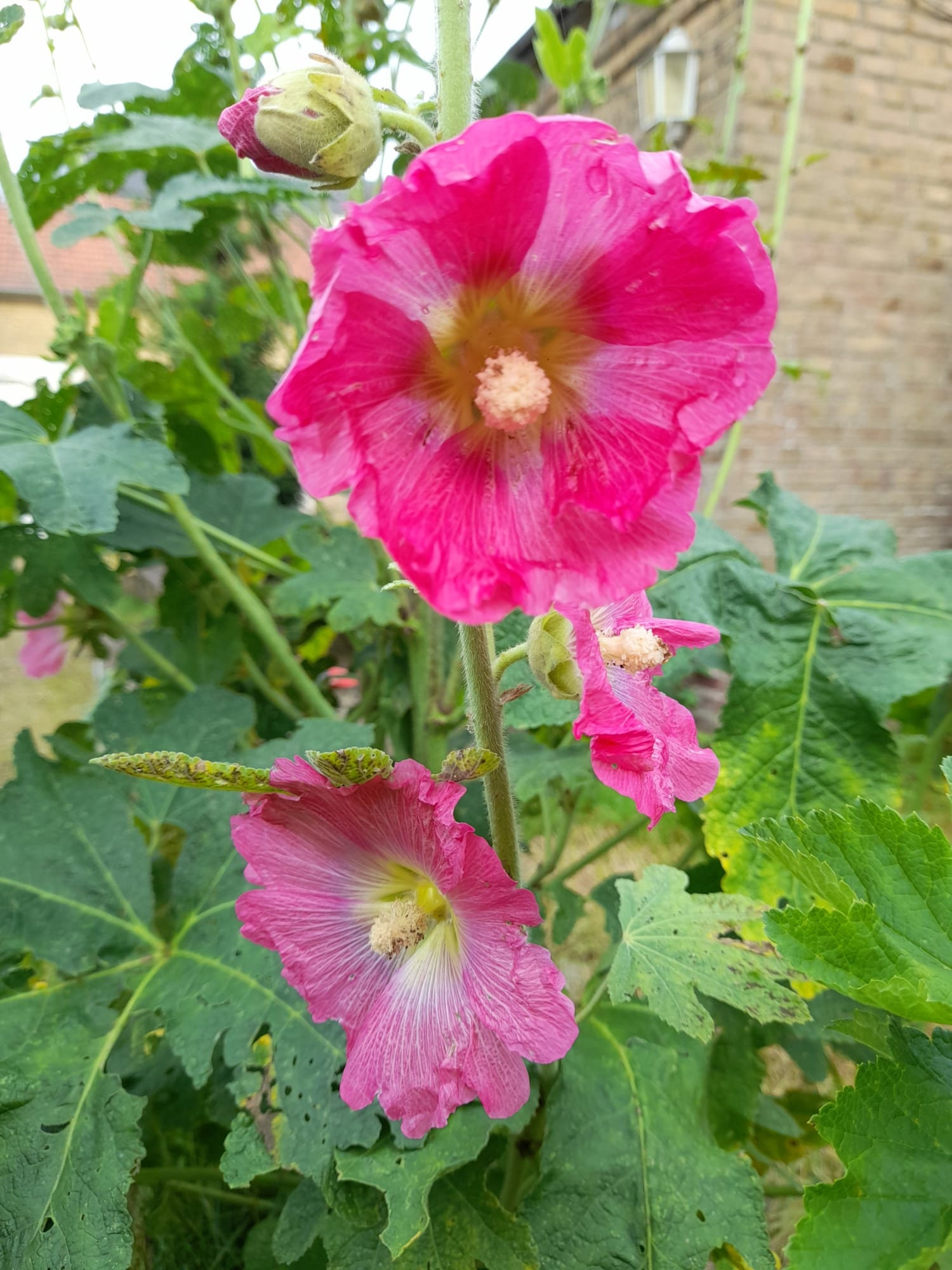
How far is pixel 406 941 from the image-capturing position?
58 centimetres

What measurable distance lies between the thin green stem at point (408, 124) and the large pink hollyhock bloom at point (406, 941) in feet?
1.23

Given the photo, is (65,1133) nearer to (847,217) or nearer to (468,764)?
(468,764)

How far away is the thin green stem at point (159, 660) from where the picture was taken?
125 centimetres

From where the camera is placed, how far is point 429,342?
46 cm

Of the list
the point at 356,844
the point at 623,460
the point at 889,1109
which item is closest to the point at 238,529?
the point at 356,844

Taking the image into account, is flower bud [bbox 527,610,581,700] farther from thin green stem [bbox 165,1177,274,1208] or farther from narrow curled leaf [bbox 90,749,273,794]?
thin green stem [bbox 165,1177,274,1208]

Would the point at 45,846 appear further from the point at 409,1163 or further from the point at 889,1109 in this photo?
the point at 889,1109

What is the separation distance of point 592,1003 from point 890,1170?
0.35 m

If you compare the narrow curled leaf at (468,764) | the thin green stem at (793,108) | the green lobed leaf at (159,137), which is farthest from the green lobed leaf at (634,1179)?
the thin green stem at (793,108)

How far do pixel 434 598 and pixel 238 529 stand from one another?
3.39 ft

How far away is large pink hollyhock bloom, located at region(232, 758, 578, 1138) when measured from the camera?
509mm

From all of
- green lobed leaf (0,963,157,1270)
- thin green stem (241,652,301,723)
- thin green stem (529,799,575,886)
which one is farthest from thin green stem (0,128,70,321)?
thin green stem (529,799,575,886)

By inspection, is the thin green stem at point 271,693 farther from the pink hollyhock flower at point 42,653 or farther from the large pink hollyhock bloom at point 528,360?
the large pink hollyhock bloom at point 528,360

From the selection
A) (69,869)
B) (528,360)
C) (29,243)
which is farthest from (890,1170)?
(29,243)
